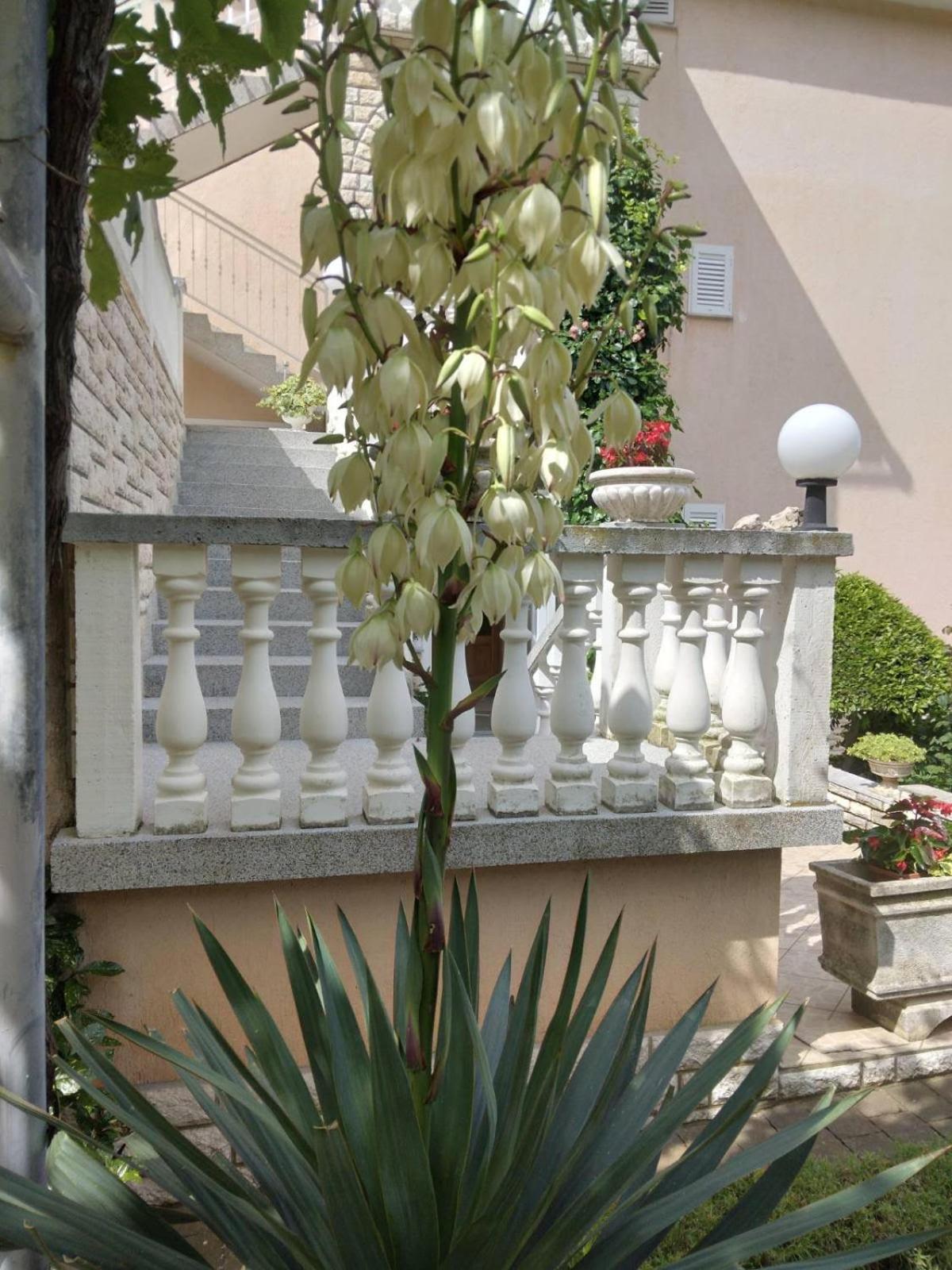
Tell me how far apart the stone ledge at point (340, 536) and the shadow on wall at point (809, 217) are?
6365mm

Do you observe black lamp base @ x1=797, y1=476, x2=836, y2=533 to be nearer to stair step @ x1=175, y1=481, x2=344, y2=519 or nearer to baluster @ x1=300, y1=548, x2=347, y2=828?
baluster @ x1=300, y1=548, x2=347, y2=828

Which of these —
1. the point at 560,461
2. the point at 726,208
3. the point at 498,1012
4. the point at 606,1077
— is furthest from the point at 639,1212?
the point at 726,208

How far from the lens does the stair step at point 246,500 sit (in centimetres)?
614

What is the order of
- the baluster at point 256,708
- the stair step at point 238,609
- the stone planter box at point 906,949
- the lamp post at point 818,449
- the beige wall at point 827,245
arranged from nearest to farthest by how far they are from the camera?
the baluster at point 256,708
the stone planter box at point 906,949
the lamp post at point 818,449
the stair step at point 238,609
the beige wall at point 827,245

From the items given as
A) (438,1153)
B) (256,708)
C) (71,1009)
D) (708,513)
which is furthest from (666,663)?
(708,513)

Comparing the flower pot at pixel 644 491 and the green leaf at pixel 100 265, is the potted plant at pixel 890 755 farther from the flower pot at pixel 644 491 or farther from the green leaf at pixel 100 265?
the green leaf at pixel 100 265

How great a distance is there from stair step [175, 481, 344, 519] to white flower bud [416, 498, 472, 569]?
514 cm

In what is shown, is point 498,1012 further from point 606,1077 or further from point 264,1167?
point 264,1167

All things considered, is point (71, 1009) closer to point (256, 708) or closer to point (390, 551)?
point (256, 708)

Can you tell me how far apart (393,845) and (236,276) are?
32.1 ft

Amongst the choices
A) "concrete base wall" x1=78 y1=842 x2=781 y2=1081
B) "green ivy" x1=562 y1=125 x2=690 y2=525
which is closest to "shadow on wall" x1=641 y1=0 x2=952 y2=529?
"green ivy" x1=562 y1=125 x2=690 y2=525

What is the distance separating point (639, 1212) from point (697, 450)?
8.27 m

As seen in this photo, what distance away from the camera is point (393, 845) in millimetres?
2447

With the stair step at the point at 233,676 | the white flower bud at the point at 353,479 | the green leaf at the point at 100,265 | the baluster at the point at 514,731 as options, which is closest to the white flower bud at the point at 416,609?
the white flower bud at the point at 353,479
